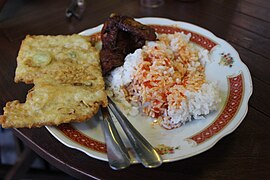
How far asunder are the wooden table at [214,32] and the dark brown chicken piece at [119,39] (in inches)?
12.1

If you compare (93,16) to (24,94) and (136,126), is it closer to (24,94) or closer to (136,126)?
(24,94)

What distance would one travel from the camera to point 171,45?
Answer: 1188 millimetres

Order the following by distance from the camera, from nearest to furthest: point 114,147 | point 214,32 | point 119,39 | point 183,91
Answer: point 114,147, point 183,91, point 119,39, point 214,32

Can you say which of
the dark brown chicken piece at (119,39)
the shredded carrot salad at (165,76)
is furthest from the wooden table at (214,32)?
the dark brown chicken piece at (119,39)

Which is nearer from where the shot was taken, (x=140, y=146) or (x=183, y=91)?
(x=140, y=146)

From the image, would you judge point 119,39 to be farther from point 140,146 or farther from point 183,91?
point 140,146

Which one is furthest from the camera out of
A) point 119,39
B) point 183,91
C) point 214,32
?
point 214,32

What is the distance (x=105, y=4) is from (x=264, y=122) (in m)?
1.03

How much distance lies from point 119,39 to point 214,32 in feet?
1.64

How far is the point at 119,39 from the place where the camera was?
116 centimetres

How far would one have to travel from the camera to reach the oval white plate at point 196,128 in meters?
0.84

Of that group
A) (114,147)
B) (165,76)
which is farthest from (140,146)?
(165,76)

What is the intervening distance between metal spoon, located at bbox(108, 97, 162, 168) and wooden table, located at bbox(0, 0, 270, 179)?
0.07 metres

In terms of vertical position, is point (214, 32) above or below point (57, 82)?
below
